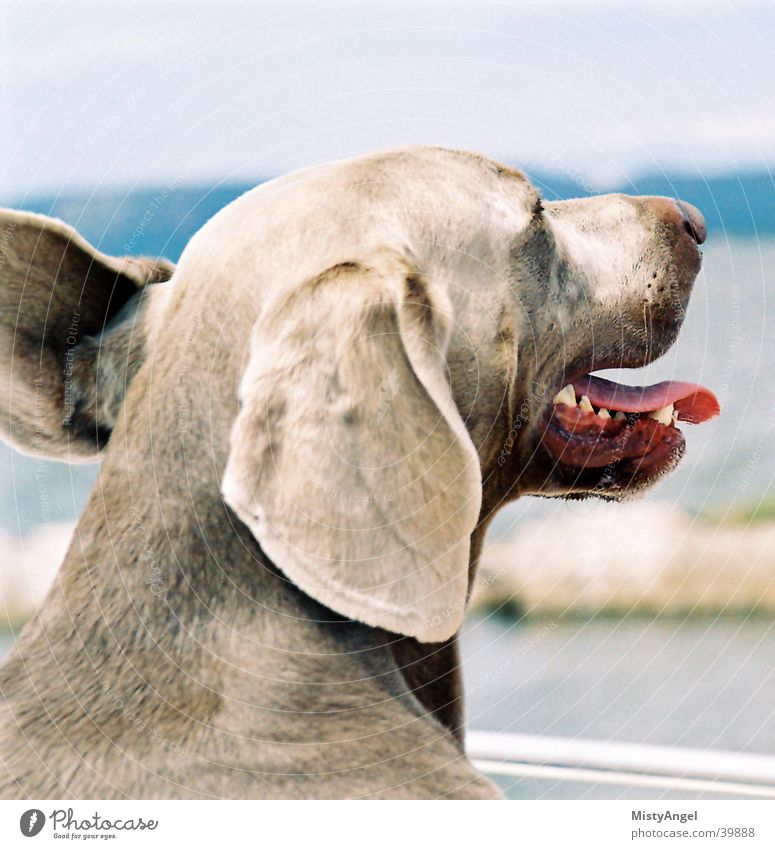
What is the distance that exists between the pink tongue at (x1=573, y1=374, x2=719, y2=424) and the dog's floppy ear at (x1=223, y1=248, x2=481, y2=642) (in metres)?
0.78

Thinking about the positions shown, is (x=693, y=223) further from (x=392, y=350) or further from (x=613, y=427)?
(x=392, y=350)

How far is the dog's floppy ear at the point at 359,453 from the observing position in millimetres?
2549

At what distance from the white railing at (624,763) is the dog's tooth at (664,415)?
1187 millimetres

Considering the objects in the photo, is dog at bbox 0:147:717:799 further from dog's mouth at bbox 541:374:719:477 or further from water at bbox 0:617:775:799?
water at bbox 0:617:775:799

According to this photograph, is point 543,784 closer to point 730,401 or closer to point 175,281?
point 730,401

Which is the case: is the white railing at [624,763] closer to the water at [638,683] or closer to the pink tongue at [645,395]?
the water at [638,683]

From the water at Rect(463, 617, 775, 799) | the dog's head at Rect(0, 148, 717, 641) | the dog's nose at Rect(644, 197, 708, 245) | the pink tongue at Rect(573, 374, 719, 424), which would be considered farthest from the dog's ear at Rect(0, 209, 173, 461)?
the water at Rect(463, 617, 775, 799)

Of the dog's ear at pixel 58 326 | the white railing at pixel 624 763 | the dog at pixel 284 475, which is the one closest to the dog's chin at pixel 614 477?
the dog at pixel 284 475

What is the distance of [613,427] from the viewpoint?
11.2 ft

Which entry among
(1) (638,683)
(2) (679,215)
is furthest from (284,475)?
(1) (638,683)

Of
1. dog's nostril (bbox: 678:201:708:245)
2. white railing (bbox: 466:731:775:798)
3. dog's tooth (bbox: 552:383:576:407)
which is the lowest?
white railing (bbox: 466:731:775:798)

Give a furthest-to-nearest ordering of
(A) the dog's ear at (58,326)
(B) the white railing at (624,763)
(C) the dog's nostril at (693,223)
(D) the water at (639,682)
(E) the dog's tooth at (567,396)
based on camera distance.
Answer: (D) the water at (639,682) < (B) the white railing at (624,763) < (C) the dog's nostril at (693,223) < (E) the dog's tooth at (567,396) < (A) the dog's ear at (58,326)

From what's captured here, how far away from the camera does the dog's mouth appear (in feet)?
11.0

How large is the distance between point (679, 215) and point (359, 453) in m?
1.37
